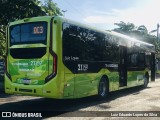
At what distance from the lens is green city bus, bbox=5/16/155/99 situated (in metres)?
10.0

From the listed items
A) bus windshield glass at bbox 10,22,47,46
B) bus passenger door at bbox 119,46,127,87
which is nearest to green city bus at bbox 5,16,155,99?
bus windshield glass at bbox 10,22,47,46

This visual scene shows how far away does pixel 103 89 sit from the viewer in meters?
13.6

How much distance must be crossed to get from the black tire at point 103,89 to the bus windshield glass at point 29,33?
409cm

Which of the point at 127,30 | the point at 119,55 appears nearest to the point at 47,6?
the point at 119,55

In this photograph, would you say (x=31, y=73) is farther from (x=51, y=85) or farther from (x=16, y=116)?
(x=16, y=116)

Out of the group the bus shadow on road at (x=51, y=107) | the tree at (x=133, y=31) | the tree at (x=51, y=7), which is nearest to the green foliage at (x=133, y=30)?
the tree at (x=133, y=31)

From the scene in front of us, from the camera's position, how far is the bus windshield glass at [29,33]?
10.3 m

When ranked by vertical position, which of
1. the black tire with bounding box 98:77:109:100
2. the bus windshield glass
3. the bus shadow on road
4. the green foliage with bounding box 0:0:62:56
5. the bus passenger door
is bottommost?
the bus shadow on road

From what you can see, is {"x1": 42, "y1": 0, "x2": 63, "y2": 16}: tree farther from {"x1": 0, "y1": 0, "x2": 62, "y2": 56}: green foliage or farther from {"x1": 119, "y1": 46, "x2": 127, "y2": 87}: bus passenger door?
{"x1": 119, "y1": 46, "x2": 127, "y2": 87}: bus passenger door

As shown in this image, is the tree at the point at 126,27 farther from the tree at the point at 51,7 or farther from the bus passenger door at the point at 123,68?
the bus passenger door at the point at 123,68

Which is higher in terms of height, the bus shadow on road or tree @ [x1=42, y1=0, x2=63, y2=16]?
tree @ [x1=42, y1=0, x2=63, y2=16]

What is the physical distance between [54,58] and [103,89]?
4339 millimetres

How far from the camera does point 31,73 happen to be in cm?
1038

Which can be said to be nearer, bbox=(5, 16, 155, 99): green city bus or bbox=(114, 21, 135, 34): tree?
bbox=(5, 16, 155, 99): green city bus
